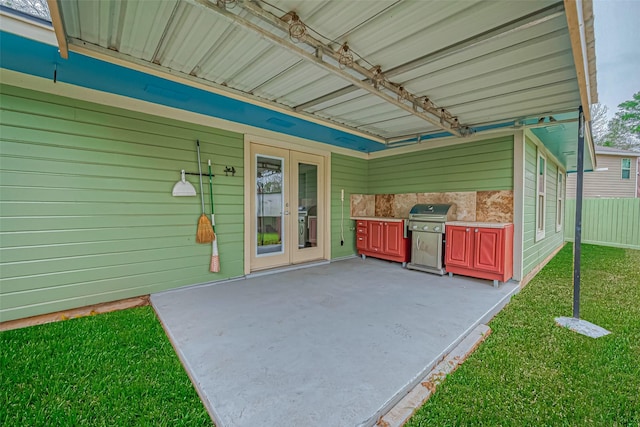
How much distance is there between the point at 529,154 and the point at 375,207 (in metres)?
2.96

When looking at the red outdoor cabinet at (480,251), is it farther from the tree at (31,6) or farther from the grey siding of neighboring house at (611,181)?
the grey siding of neighboring house at (611,181)

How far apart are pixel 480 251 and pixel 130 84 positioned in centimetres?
493

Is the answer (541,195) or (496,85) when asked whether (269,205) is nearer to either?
(496,85)

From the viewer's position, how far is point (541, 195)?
547 centimetres

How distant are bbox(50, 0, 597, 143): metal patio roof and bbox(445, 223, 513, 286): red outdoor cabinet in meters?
1.73

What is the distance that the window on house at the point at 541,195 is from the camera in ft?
16.9

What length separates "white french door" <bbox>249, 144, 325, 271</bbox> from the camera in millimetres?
4457

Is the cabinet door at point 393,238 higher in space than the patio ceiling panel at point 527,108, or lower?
lower

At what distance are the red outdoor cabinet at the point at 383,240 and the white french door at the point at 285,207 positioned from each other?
903 millimetres

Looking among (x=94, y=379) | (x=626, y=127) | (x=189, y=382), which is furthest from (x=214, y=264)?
(x=626, y=127)

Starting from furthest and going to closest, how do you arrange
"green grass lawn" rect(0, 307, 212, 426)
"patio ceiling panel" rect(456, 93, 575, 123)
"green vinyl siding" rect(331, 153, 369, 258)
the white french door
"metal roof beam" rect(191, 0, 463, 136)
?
"green vinyl siding" rect(331, 153, 369, 258) → the white french door → "patio ceiling panel" rect(456, 93, 575, 123) → "metal roof beam" rect(191, 0, 463, 136) → "green grass lawn" rect(0, 307, 212, 426)

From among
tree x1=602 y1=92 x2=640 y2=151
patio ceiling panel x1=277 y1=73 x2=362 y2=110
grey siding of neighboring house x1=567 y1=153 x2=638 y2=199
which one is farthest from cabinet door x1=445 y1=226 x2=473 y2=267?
tree x1=602 y1=92 x2=640 y2=151

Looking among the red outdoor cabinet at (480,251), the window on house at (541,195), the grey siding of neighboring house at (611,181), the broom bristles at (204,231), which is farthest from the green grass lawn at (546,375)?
the grey siding of neighboring house at (611,181)

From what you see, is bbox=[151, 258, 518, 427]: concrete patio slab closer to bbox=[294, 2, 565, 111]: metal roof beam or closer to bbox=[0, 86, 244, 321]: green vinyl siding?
bbox=[0, 86, 244, 321]: green vinyl siding
